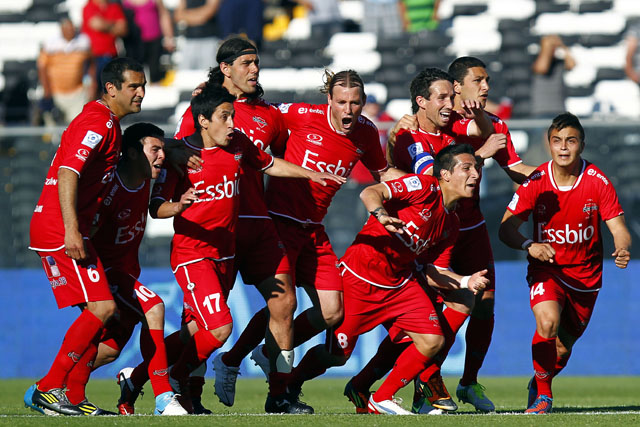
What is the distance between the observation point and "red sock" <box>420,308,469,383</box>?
813 centimetres

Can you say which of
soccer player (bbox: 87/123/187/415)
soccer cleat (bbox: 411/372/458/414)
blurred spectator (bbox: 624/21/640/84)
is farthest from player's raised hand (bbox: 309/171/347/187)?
blurred spectator (bbox: 624/21/640/84)

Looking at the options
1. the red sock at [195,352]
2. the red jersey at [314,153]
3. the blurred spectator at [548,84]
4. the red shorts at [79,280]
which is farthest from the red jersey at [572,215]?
the blurred spectator at [548,84]

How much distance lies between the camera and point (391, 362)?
833cm

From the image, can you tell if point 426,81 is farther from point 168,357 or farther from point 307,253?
point 168,357

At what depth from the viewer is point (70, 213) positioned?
673 cm

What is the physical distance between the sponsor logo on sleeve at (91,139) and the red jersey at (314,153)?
5.50 feet

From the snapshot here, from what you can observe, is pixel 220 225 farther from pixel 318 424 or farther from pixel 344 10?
pixel 344 10

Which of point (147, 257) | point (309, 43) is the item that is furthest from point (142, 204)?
point (309, 43)

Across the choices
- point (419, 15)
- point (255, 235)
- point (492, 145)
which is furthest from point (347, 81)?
point (419, 15)

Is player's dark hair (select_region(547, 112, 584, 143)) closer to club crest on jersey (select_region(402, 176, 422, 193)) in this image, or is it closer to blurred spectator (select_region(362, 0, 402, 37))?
club crest on jersey (select_region(402, 176, 422, 193))

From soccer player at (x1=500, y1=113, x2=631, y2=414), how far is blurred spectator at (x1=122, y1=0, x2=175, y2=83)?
9890mm

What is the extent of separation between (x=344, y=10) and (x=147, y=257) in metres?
7.67

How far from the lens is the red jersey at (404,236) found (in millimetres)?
7508

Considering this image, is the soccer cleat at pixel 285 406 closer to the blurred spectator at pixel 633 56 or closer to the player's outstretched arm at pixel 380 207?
the player's outstretched arm at pixel 380 207
